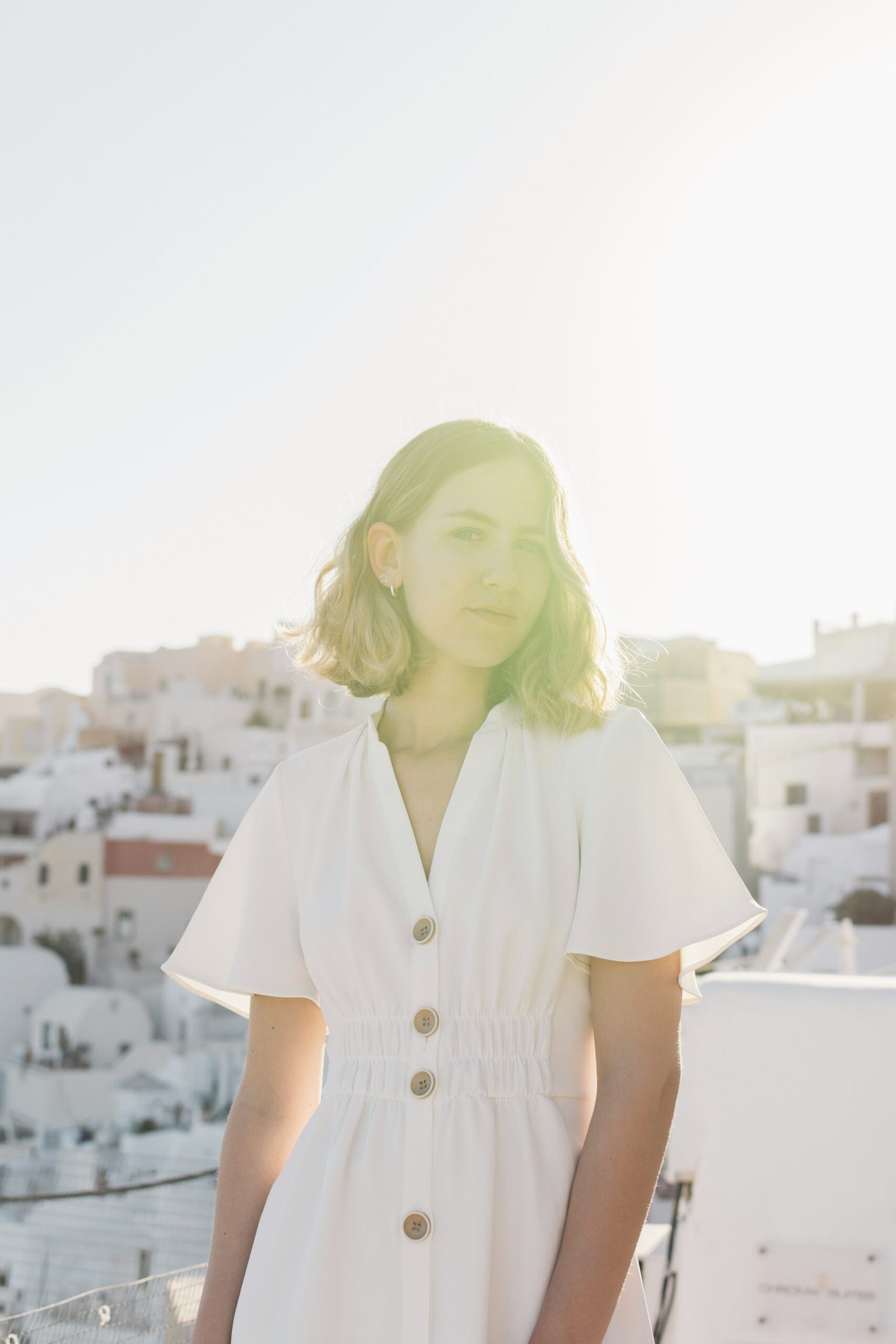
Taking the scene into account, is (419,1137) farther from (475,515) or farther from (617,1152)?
(475,515)

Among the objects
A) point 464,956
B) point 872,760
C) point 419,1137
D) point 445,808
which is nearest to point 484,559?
point 445,808

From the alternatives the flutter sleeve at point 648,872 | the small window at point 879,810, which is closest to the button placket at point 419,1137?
the flutter sleeve at point 648,872

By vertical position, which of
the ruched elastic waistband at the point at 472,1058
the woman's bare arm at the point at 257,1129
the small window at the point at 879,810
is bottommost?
the small window at the point at 879,810

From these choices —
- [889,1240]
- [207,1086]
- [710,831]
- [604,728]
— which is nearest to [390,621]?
[604,728]

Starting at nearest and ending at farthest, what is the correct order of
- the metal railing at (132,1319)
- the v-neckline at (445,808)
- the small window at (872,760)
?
1. the v-neckline at (445,808)
2. the metal railing at (132,1319)
3. the small window at (872,760)

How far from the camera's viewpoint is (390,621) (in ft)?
4.19

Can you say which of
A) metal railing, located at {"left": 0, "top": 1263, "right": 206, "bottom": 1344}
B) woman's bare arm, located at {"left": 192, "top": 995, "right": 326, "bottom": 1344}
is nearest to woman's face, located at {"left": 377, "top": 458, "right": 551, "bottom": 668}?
woman's bare arm, located at {"left": 192, "top": 995, "right": 326, "bottom": 1344}

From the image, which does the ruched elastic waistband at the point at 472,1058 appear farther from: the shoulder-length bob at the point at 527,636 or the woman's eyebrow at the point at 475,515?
the woman's eyebrow at the point at 475,515

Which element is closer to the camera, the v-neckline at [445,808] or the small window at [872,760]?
the v-neckline at [445,808]

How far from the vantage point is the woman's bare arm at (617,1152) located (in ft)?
3.11

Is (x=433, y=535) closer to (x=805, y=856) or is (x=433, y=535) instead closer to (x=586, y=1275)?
(x=586, y=1275)

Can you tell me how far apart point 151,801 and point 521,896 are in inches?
1139

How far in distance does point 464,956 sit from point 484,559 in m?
0.36

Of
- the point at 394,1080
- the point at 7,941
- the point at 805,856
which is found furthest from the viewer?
the point at 7,941
